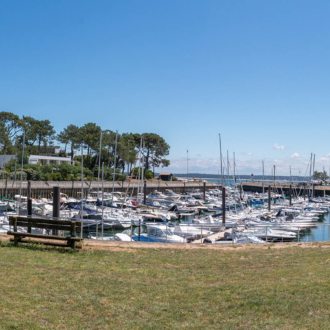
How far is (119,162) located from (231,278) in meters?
89.6

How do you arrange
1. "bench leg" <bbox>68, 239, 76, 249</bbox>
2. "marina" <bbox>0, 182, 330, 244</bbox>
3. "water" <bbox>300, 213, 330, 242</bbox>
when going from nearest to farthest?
"bench leg" <bbox>68, 239, 76, 249</bbox>
"marina" <bbox>0, 182, 330, 244</bbox>
"water" <bbox>300, 213, 330, 242</bbox>

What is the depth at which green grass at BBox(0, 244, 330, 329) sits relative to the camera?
666cm

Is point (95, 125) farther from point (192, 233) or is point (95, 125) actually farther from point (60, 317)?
point (60, 317)

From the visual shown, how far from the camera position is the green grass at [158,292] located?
666 centimetres

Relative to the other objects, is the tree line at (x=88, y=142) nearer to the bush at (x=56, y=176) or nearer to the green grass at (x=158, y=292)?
the bush at (x=56, y=176)

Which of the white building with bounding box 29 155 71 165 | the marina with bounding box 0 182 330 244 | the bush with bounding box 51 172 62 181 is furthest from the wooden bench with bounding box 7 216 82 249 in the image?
the white building with bounding box 29 155 71 165

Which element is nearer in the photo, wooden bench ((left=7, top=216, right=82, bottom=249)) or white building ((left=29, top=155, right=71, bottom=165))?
wooden bench ((left=7, top=216, right=82, bottom=249))

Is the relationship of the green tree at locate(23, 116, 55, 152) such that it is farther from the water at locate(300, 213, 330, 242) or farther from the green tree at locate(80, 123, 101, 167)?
the water at locate(300, 213, 330, 242)

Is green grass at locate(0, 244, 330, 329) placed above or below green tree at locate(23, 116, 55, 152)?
below

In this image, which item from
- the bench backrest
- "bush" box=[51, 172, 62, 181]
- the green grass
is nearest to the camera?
the green grass

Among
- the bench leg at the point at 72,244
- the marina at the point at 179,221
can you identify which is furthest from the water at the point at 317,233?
the bench leg at the point at 72,244

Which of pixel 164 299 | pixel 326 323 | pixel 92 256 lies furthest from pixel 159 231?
pixel 326 323

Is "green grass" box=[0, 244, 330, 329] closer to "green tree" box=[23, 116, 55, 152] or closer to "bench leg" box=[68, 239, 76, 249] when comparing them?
"bench leg" box=[68, 239, 76, 249]

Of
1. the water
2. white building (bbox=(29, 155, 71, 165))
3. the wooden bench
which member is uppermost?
white building (bbox=(29, 155, 71, 165))
